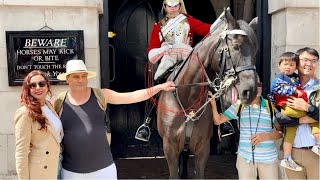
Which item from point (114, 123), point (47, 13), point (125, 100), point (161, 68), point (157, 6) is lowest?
point (114, 123)

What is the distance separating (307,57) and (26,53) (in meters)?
3.40

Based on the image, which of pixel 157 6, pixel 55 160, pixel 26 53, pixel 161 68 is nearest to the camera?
pixel 55 160

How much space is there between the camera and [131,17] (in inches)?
316

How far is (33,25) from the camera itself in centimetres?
536

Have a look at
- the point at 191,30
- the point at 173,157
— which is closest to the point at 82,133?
the point at 173,157

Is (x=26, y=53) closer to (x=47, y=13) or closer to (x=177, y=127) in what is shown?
(x=47, y=13)

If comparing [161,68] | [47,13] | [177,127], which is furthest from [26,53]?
[177,127]

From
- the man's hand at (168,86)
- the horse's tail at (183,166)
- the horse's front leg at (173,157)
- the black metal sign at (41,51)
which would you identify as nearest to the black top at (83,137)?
the man's hand at (168,86)

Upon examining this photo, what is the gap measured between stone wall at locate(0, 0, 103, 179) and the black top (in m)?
1.92

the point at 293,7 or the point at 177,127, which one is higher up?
the point at 293,7

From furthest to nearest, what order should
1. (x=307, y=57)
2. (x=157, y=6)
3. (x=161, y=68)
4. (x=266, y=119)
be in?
(x=157, y=6)
(x=161, y=68)
(x=266, y=119)
(x=307, y=57)

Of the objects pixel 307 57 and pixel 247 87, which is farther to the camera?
pixel 307 57

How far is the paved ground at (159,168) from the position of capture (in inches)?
271

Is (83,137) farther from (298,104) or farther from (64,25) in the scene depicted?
(64,25)
